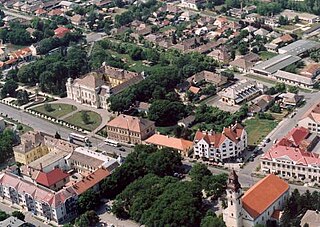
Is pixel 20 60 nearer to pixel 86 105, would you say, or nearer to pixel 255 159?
pixel 86 105

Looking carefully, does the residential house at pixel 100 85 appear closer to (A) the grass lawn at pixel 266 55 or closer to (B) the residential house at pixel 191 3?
(A) the grass lawn at pixel 266 55

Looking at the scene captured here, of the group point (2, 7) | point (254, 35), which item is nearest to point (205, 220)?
point (254, 35)

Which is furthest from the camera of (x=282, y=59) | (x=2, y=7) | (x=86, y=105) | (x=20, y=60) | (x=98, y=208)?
(x=2, y=7)

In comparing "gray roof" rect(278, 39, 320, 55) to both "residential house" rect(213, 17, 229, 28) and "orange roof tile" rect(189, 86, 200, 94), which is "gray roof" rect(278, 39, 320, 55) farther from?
"orange roof tile" rect(189, 86, 200, 94)

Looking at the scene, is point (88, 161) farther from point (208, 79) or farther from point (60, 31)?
point (60, 31)

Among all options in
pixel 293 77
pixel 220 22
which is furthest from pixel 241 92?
pixel 220 22
